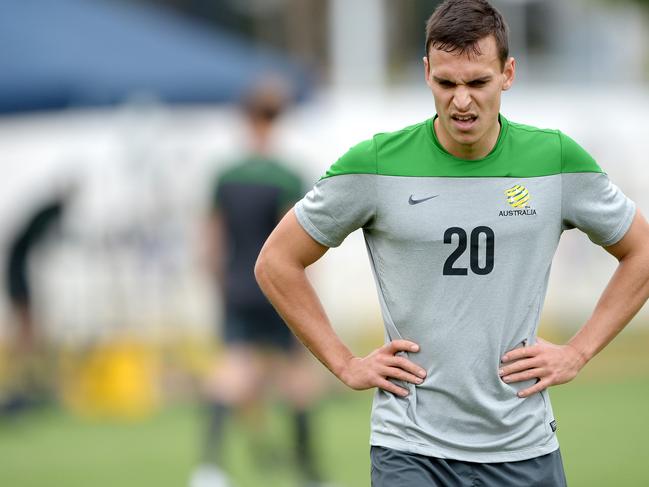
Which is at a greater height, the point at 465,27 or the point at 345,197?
the point at 465,27

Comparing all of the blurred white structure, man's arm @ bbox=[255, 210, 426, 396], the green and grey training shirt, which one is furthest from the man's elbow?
the blurred white structure

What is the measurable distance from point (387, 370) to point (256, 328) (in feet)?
15.2

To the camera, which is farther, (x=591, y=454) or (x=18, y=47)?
(x=18, y=47)

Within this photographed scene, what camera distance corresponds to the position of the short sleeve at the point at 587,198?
14.1 feet

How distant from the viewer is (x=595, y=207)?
171 inches

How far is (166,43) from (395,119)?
4.17 m

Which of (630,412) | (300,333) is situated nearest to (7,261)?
(630,412)

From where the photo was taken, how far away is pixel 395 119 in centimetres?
1711

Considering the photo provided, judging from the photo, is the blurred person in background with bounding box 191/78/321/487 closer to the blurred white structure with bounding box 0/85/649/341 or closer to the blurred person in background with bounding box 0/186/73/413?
the blurred person in background with bounding box 0/186/73/413

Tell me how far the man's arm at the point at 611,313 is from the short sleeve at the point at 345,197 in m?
0.69

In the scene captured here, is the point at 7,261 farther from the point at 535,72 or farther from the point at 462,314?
the point at 535,72

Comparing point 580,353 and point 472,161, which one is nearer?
point 472,161

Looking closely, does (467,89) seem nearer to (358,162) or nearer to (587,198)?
(358,162)

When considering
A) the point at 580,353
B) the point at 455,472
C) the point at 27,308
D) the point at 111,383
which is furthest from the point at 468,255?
the point at 27,308
